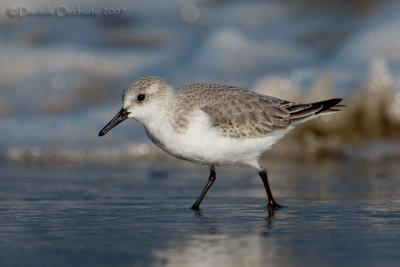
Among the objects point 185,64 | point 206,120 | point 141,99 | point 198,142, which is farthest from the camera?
point 185,64

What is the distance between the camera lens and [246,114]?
6.69 m

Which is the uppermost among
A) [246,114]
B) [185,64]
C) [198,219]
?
[185,64]

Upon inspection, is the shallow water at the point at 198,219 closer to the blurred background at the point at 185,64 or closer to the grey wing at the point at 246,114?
the grey wing at the point at 246,114

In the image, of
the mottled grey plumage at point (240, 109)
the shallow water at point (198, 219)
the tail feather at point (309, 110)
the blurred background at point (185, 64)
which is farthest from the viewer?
the blurred background at point (185, 64)

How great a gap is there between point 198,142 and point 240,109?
2.03 feet

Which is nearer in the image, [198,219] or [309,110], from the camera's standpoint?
[198,219]

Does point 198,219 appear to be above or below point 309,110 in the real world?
below

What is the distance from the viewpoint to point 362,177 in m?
8.34

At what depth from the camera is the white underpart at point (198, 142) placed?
6242mm

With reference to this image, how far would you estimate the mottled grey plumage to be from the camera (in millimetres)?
6438

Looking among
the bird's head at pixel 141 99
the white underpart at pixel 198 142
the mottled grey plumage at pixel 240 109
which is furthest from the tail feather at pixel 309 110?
the bird's head at pixel 141 99

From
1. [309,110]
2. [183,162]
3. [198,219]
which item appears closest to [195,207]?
[198,219]

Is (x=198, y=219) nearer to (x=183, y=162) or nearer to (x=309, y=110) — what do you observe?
(x=309, y=110)

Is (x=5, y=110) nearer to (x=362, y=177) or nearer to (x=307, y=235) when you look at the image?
(x=362, y=177)
